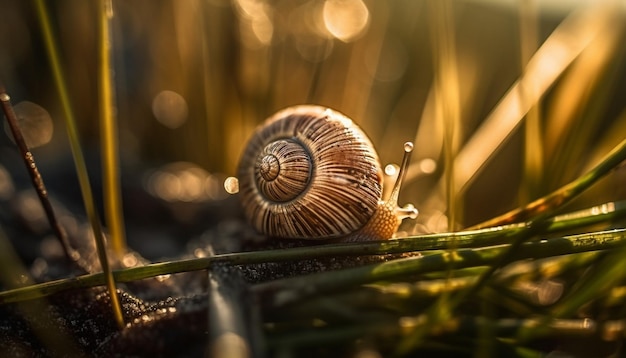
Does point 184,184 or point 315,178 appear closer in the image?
point 315,178

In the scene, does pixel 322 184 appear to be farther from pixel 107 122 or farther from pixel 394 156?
pixel 394 156

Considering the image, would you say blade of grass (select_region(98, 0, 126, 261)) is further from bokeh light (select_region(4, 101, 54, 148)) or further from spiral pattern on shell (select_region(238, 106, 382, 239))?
bokeh light (select_region(4, 101, 54, 148))

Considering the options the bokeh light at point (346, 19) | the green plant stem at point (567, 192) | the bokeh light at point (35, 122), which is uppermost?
the bokeh light at point (346, 19)

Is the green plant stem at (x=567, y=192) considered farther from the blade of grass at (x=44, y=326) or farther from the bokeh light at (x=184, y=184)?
the bokeh light at (x=184, y=184)

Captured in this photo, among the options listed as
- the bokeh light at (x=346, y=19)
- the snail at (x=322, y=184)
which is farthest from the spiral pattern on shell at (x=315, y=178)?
the bokeh light at (x=346, y=19)

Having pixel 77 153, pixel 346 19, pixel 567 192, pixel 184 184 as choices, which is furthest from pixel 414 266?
pixel 346 19

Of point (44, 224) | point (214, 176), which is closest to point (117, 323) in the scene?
point (44, 224)

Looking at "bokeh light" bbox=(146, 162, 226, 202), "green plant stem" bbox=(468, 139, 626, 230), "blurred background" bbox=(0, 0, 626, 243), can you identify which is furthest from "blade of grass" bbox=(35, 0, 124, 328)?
"bokeh light" bbox=(146, 162, 226, 202)

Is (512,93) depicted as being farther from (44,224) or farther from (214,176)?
(44,224)
